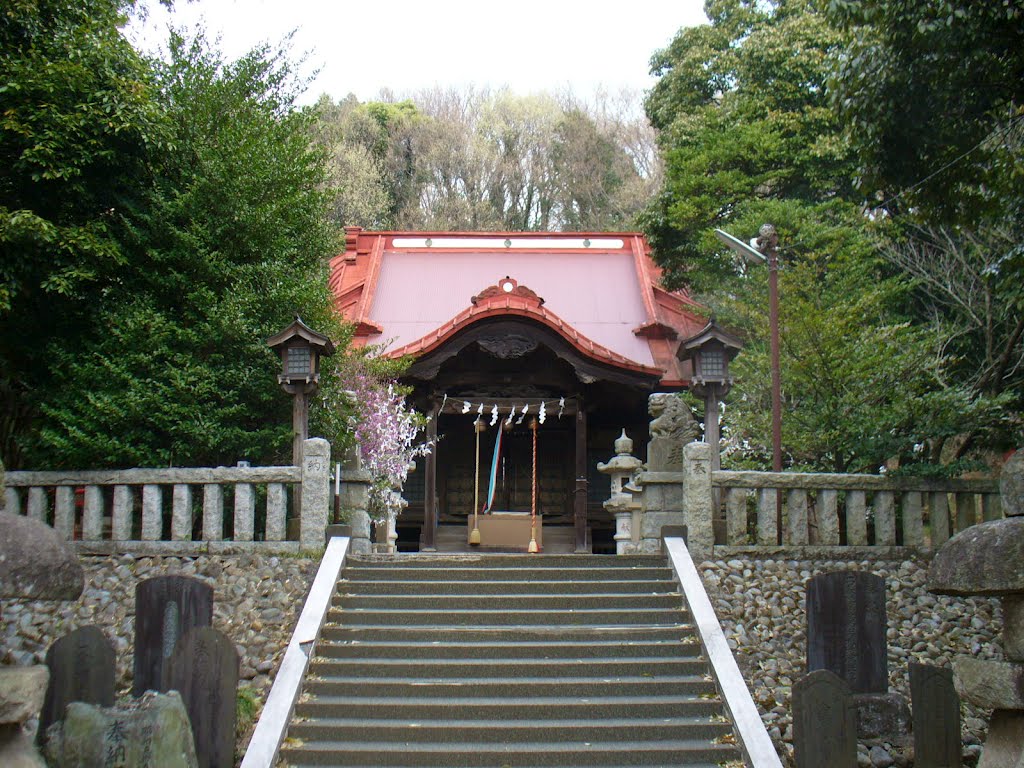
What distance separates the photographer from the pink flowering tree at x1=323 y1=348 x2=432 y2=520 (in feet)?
40.3

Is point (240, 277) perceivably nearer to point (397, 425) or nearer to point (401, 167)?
point (397, 425)

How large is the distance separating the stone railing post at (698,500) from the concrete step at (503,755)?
3.28 m

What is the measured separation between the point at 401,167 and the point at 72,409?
2491 cm

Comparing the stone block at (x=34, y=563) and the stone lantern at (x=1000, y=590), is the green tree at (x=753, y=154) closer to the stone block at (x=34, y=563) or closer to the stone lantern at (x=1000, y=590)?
the stone lantern at (x=1000, y=590)

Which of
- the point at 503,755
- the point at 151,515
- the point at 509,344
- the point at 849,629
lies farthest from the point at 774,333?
the point at 151,515

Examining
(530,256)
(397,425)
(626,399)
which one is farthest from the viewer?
(530,256)

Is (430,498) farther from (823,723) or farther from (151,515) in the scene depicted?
(823,723)

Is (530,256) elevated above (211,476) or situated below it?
above

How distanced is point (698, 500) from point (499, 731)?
3.97 meters

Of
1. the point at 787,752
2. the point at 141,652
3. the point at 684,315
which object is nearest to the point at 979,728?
the point at 787,752

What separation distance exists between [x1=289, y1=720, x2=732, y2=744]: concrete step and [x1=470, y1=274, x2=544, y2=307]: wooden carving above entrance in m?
9.04

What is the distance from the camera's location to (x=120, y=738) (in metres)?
5.53

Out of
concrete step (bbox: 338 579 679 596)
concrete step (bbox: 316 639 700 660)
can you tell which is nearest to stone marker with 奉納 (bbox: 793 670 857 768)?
concrete step (bbox: 316 639 700 660)

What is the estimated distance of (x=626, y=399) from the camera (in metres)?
16.9
